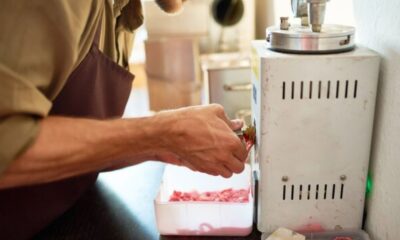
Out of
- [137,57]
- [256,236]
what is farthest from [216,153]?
[137,57]

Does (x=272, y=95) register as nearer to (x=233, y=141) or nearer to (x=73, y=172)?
(x=233, y=141)

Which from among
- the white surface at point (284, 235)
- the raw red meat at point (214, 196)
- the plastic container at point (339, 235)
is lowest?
the plastic container at point (339, 235)

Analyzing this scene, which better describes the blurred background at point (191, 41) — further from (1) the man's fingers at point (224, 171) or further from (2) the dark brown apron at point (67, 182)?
(1) the man's fingers at point (224, 171)

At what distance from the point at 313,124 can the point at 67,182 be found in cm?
42

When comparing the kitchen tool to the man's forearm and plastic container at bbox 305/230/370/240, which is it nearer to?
plastic container at bbox 305/230/370/240

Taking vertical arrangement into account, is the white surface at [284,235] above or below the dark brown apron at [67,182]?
below

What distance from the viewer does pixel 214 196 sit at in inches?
24.8

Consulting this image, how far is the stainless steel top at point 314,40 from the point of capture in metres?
0.49

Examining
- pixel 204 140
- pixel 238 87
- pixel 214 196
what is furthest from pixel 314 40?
pixel 238 87

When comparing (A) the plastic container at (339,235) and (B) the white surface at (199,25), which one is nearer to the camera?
(A) the plastic container at (339,235)

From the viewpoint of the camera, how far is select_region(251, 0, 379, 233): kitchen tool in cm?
49

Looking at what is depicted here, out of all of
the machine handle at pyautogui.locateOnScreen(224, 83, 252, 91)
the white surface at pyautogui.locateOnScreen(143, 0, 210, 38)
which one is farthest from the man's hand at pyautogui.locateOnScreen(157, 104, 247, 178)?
the white surface at pyautogui.locateOnScreen(143, 0, 210, 38)

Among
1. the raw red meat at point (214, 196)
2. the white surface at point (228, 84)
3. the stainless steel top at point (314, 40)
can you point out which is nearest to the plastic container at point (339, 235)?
the raw red meat at point (214, 196)

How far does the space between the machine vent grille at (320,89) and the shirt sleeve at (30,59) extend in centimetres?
28
